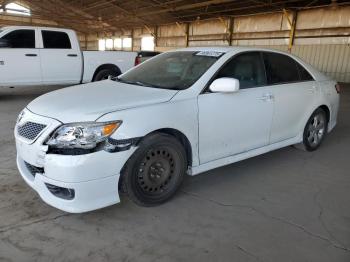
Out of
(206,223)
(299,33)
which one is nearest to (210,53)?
(206,223)

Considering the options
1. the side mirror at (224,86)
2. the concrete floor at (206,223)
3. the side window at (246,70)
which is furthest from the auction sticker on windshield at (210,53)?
the concrete floor at (206,223)

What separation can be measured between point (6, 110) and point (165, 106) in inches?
222

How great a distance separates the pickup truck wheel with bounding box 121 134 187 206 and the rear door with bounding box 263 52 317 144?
4.92 feet

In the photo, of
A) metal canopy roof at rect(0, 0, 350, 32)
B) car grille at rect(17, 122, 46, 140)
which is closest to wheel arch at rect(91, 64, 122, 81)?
car grille at rect(17, 122, 46, 140)

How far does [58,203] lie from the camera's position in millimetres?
2512

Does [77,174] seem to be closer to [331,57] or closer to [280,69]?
[280,69]

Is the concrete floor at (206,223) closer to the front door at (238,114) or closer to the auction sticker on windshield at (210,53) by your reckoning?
the front door at (238,114)

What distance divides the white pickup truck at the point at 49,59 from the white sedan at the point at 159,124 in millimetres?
5050

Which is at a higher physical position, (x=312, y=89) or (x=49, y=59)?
(x=49, y=59)

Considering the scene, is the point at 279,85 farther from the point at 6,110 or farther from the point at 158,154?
the point at 6,110

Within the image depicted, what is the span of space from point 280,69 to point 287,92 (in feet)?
1.06

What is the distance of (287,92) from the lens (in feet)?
12.9

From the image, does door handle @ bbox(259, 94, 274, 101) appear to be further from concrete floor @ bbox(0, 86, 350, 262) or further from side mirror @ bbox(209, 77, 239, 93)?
concrete floor @ bbox(0, 86, 350, 262)

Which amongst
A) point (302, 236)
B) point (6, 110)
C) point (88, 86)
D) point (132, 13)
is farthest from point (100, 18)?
point (302, 236)
